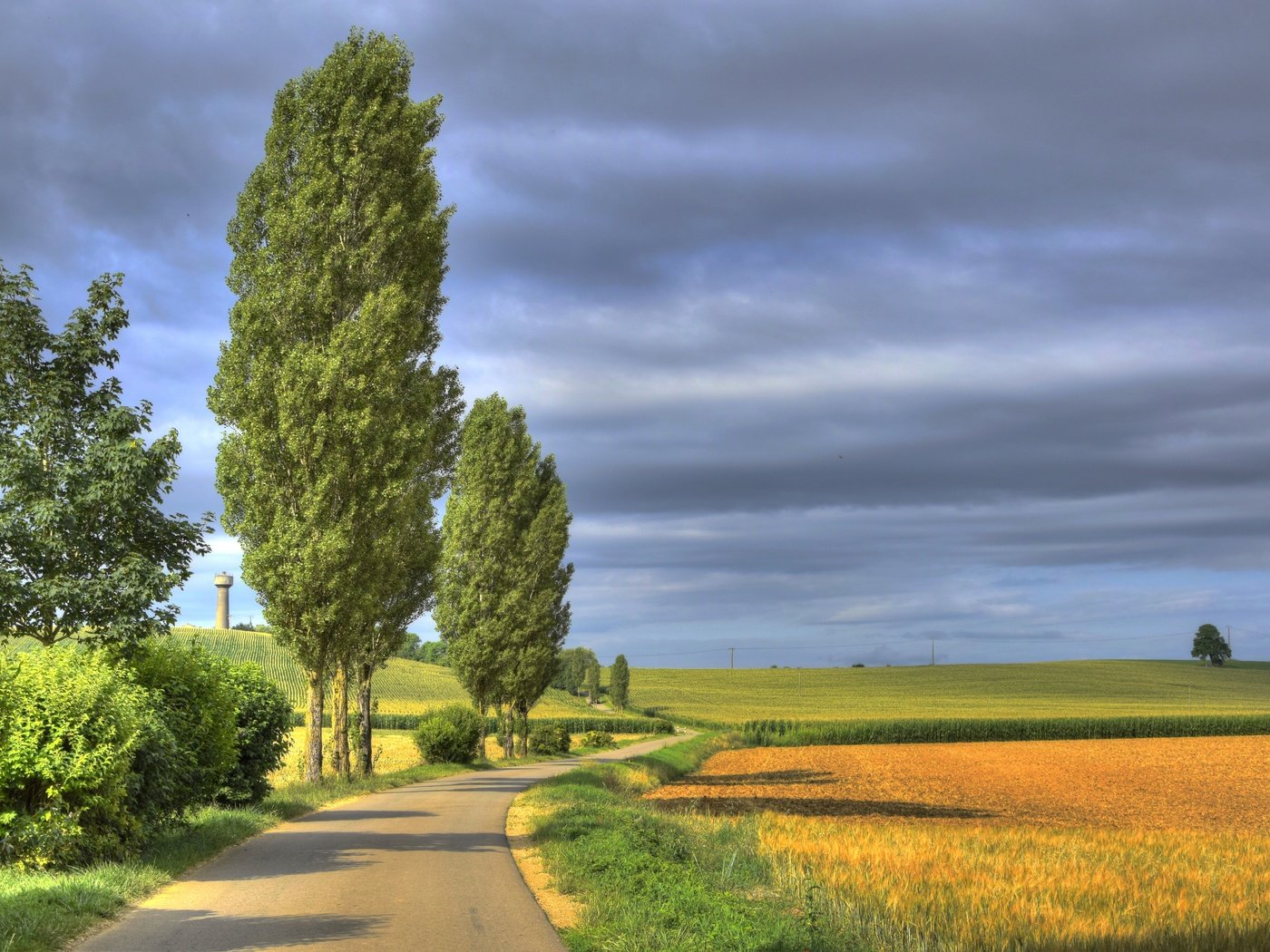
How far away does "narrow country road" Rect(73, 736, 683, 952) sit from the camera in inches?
394

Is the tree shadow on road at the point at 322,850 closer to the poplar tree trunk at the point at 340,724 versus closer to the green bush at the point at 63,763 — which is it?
the green bush at the point at 63,763

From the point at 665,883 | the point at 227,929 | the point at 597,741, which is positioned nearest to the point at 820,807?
the point at 665,883

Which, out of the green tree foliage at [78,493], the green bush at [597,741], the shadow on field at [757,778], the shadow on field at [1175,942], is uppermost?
the green tree foliage at [78,493]

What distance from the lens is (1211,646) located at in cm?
19562

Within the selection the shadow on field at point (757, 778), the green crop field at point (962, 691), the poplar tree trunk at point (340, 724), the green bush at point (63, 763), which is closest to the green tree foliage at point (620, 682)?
the green crop field at point (962, 691)

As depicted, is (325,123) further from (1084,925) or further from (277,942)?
(1084,925)

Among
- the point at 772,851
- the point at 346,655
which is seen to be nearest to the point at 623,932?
the point at 772,851

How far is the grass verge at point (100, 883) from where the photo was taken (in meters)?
9.85

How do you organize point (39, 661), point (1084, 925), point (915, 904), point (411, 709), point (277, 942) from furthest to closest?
1. point (411, 709)
2. point (39, 661)
3. point (915, 904)
4. point (1084, 925)
5. point (277, 942)

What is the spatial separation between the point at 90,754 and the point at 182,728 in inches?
161

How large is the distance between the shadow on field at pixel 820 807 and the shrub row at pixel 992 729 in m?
49.4

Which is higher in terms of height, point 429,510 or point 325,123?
point 325,123

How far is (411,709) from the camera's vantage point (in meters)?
103

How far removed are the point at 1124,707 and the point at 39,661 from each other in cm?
12669
